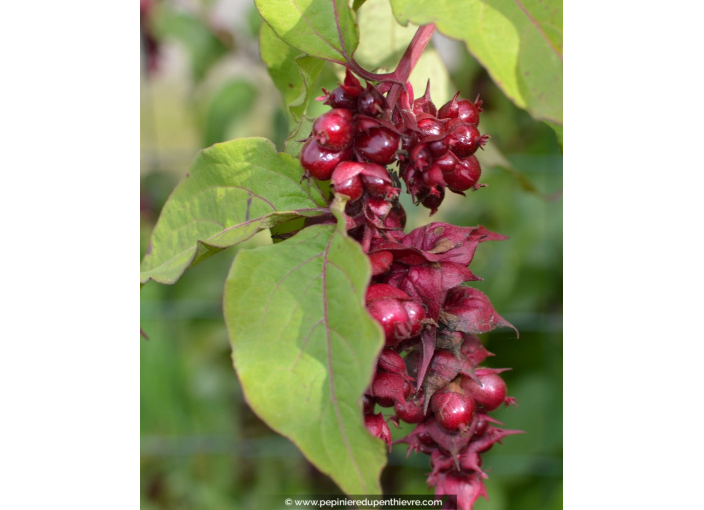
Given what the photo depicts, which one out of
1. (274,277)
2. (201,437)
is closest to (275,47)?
(274,277)

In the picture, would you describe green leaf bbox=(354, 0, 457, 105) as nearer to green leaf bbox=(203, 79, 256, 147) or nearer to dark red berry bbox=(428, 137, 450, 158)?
dark red berry bbox=(428, 137, 450, 158)

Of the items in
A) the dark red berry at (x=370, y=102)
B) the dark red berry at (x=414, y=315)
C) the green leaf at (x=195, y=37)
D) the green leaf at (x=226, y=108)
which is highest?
the dark red berry at (x=370, y=102)

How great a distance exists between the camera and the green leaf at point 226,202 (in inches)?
20.4

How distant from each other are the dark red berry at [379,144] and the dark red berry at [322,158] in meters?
0.02

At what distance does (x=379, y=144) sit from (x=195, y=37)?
1.04 metres

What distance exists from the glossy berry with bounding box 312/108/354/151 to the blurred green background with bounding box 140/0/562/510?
0.77 metres

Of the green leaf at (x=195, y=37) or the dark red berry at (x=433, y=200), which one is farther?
the green leaf at (x=195, y=37)

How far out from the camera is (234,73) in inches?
56.4

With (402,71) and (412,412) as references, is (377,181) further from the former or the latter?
(412,412)

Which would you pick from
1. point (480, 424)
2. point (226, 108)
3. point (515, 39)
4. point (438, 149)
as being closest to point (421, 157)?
point (438, 149)

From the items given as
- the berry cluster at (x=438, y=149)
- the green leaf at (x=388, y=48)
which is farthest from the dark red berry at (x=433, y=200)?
the green leaf at (x=388, y=48)

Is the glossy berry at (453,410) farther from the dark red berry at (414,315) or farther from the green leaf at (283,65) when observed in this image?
the green leaf at (283,65)

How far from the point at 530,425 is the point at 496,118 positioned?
692 mm

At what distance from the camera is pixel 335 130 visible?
44cm
